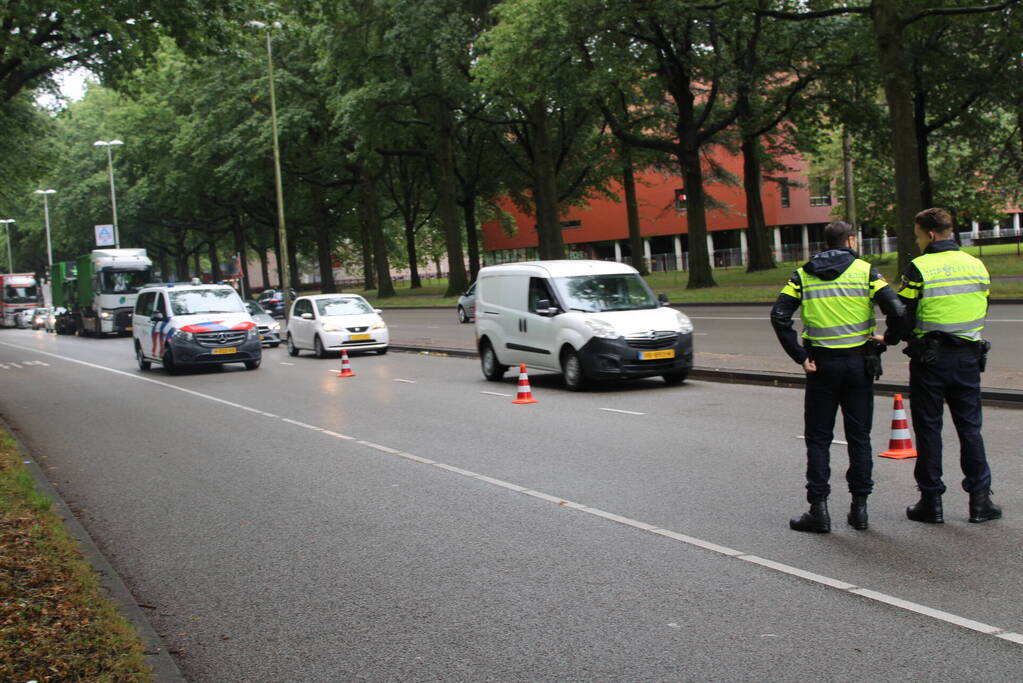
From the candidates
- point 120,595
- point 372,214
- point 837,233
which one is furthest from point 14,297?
point 837,233

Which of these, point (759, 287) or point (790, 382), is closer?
point (790, 382)

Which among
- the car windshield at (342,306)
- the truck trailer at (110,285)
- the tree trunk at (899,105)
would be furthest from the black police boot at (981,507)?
the truck trailer at (110,285)

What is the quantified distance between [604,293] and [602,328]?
1.24m

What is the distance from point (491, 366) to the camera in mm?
18266

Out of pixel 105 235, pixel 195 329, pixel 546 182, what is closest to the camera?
pixel 195 329

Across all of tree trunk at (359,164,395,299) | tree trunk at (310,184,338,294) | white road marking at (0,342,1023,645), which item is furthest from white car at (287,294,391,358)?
tree trunk at (310,184,338,294)

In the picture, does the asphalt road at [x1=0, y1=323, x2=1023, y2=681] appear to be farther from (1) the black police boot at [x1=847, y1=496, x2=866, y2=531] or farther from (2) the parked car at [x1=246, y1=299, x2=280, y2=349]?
(2) the parked car at [x1=246, y1=299, x2=280, y2=349]

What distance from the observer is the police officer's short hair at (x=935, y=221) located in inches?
263

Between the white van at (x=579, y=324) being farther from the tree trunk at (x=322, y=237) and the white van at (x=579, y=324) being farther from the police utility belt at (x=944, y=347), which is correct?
the tree trunk at (x=322, y=237)

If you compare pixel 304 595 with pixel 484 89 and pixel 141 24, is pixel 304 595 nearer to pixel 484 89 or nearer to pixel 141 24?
pixel 141 24

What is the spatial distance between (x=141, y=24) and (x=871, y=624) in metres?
19.6

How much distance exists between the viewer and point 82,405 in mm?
17391

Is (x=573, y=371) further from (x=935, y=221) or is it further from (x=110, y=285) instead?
(x=110, y=285)

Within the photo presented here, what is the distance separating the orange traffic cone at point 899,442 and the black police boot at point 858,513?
7.92 ft
